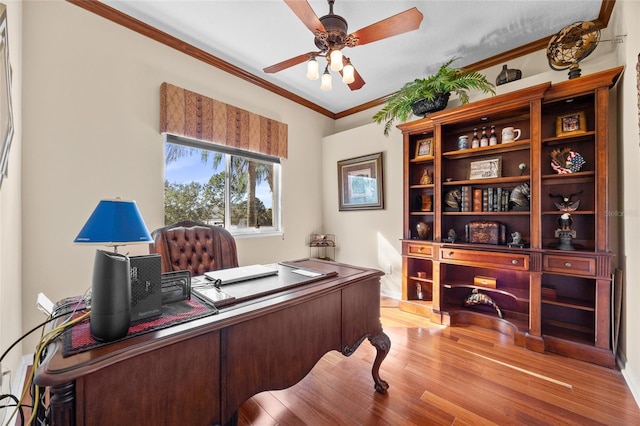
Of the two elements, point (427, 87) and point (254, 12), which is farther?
point (427, 87)

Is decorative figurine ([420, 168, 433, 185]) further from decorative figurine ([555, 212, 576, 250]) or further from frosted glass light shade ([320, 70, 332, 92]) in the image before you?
frosted glass light shade ([320, 70, 332, 92])

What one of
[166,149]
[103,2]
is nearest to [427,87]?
[166,149]

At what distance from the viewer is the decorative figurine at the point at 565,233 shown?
84.5 inches

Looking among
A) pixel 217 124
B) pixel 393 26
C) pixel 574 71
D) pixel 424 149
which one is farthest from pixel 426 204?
pixel 217 124

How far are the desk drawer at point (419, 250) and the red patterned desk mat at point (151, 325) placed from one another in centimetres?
247

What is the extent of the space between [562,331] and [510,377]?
87 centimetres

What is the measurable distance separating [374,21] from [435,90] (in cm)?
91

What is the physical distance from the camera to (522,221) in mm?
2615

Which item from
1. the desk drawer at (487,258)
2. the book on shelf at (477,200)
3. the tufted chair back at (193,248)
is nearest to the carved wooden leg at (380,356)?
the tufted chair back at (193,248)

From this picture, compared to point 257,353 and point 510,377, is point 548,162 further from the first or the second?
point 257,353

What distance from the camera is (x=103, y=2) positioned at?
2.16 m

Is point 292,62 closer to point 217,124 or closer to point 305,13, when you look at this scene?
point 305,13

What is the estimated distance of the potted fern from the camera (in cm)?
252

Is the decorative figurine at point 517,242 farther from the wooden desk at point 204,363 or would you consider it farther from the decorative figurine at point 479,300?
the wooden desk at point 204,363
